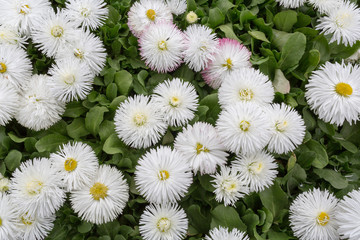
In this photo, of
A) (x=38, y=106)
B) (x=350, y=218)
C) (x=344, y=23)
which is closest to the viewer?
(x=350, y=218)

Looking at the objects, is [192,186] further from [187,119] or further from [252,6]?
[252,6]

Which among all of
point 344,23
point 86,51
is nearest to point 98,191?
point 86,51

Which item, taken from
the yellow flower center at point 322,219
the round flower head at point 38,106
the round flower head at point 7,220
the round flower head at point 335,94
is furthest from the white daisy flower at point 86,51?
the yellow flower center at point 322,219

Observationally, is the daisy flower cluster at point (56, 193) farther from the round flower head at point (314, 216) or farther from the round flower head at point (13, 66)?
the round flower head at point (314, 216)

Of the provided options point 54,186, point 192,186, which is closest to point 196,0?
point 192,186

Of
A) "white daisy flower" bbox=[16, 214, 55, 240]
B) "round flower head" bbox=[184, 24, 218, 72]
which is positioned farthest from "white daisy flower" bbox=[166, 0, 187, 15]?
"white daisy flower" bbox=[16, 214, 55, 240]

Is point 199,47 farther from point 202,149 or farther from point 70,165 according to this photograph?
point 70,165
